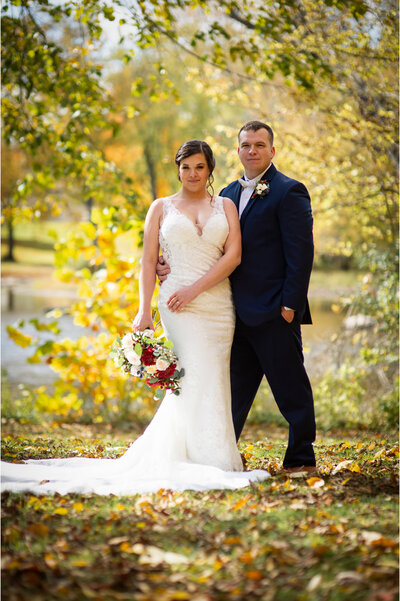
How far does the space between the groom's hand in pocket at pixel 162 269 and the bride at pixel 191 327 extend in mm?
33

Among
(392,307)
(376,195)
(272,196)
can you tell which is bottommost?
(392,307)

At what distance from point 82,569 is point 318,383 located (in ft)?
19.6

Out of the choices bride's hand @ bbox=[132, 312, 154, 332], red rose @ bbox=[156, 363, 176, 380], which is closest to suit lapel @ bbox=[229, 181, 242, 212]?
bride's hand @ bbox=[132, 312, 154, 332]

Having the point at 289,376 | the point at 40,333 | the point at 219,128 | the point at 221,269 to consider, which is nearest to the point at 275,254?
the point at 221,269

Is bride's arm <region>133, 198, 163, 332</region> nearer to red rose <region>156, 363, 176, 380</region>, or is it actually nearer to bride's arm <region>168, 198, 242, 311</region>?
bride's arm <region>168, 198, 242, 311</region>

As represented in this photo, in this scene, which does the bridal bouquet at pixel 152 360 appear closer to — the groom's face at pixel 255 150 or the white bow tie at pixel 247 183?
the white bow tie at pixel 247 183

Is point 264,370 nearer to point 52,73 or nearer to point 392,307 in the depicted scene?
point 392,307

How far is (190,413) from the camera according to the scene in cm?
388

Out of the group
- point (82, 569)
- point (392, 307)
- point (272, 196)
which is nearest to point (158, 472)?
point (82, 569)

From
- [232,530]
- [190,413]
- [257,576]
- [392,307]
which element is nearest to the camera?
[257,576]

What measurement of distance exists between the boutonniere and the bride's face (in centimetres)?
34

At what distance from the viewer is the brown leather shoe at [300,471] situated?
12.2 feet

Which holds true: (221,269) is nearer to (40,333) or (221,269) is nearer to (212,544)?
(212,544)

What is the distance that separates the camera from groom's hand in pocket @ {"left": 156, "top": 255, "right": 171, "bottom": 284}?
4.05 metres
